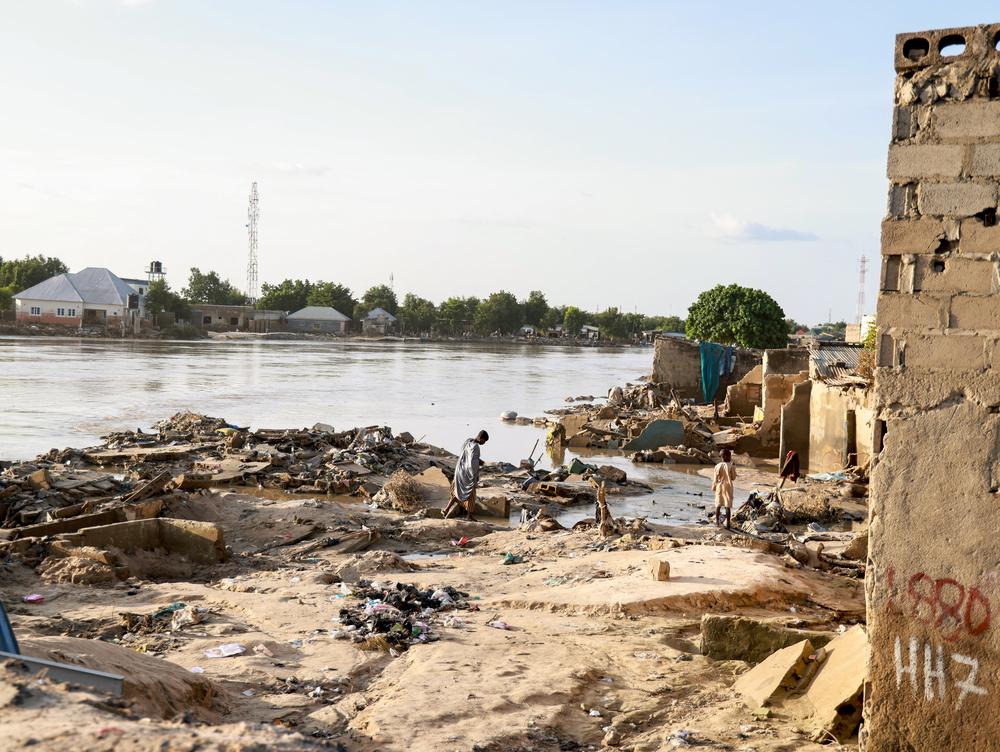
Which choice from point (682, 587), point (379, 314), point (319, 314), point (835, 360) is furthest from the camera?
point (379, 314)

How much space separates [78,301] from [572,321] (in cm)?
7146

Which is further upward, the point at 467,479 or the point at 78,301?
the point at 78,301

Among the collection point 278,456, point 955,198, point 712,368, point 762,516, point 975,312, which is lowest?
point 762,516

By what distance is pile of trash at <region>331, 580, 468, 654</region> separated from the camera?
24.0ft

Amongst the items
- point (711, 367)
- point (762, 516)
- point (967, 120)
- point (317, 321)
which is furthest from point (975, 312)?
point (317, 321)

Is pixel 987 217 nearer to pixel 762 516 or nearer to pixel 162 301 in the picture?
pixel 762 516

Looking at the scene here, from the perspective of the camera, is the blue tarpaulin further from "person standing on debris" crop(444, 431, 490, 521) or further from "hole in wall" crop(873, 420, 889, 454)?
"hole in wall" crop(873, 420, 889, 454)

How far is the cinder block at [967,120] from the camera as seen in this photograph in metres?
4.64

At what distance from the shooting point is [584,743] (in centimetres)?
560

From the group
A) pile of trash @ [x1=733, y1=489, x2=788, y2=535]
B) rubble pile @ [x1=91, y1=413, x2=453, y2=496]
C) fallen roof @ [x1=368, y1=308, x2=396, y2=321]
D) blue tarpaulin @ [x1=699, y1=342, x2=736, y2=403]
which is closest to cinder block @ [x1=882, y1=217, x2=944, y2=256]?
pile of trash @ [x1=733, y1=489, x2=788, y2=535]

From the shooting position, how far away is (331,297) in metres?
117

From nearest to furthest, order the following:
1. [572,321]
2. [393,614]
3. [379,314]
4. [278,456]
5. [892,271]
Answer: [892,271] < [393,614] < [278,456] < [379,314] < [572,321]

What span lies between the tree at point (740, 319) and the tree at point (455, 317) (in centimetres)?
7805

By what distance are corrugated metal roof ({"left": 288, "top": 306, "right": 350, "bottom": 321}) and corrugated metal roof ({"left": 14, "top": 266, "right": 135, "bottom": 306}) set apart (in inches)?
1017
